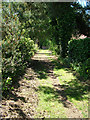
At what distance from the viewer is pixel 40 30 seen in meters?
12.8

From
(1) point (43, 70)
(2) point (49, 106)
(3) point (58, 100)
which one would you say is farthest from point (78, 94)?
(1) point (43, 70)

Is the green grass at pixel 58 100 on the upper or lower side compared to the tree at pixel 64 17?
lower

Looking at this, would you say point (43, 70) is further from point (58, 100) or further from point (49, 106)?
point (49, 106)

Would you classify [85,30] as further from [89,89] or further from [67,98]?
[67,98]

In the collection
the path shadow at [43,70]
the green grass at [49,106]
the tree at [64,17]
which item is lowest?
the green grass at [49,106]

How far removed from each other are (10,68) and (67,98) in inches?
105

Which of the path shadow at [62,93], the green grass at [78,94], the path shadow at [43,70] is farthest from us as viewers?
the path shadow at [43,70]

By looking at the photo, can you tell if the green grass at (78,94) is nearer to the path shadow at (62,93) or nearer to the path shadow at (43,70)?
the path shadow at (62,93)

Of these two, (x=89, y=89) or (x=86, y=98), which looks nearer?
(x=86, y=98)

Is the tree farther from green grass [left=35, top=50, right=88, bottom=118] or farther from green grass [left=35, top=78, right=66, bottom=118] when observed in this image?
green grass [left=35, top=78, right=66, bottom=118]

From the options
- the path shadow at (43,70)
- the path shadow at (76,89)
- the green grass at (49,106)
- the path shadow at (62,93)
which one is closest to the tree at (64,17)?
the path shadow at (43,70)

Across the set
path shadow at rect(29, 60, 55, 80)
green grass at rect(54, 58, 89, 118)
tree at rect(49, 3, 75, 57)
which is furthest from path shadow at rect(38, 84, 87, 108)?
tree at rect(49, 3, 75, 57)

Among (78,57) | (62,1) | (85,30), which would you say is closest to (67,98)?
(78,57)

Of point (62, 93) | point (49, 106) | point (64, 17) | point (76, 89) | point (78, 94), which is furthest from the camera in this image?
point (64, 17)
